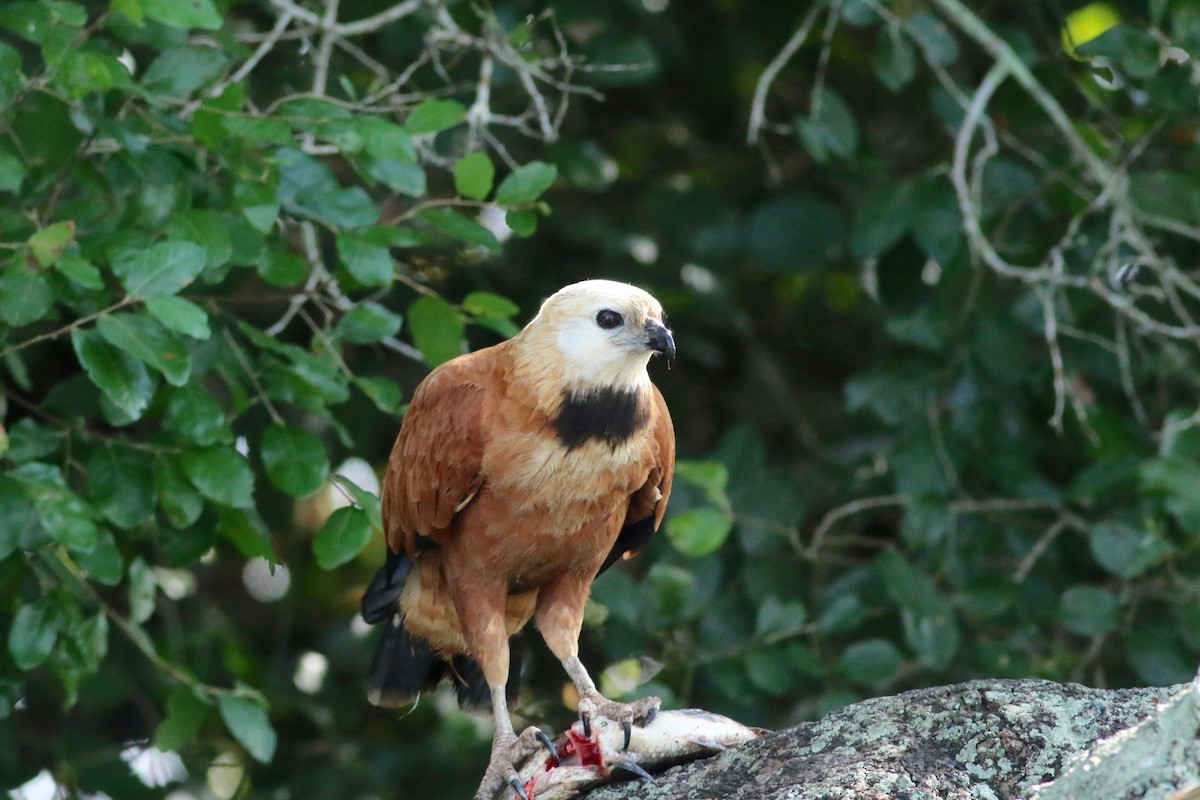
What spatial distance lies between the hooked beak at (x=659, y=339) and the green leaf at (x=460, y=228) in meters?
0.56

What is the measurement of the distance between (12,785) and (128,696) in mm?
1423

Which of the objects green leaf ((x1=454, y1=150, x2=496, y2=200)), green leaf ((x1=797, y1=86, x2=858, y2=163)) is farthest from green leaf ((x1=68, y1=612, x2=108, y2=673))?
green leaf ((x1=797, y1=86, x2=858, y2=163))

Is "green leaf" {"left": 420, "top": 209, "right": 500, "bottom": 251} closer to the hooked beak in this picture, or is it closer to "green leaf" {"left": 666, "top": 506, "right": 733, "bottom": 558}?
the hooked beak

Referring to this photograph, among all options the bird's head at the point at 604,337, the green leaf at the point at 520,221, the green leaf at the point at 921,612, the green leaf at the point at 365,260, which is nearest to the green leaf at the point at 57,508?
the green leaf at the point at 365,260

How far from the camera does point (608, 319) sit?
393cm

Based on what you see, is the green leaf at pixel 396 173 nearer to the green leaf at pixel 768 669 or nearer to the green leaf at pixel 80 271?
the green leaf at pixel 80 271

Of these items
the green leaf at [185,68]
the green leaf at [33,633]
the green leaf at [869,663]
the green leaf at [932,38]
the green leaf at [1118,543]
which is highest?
the green leaf at [932,38]

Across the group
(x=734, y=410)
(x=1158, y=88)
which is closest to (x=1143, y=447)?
(x=1158, y=88)

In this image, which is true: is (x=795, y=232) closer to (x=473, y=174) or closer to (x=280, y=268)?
(x=473, y=174)

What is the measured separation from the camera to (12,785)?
16.6 feet

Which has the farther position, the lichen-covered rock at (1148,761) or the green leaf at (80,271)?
the green leaf at (80,271)

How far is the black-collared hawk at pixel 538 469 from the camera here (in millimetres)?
3881

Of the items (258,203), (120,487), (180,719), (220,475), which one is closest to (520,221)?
(258,203)

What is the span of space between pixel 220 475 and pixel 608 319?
113 cm
